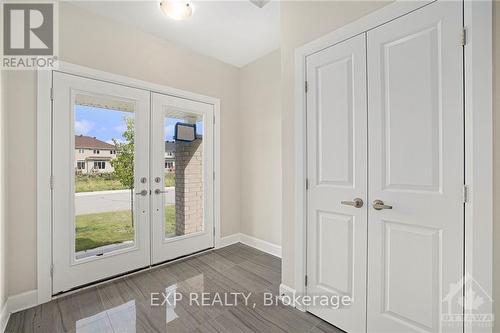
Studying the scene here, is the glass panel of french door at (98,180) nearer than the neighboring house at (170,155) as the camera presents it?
Yes

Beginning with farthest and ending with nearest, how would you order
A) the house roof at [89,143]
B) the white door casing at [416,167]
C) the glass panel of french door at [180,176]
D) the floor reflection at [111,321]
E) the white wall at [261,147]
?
the white wall at [261,147] → the glass panel of french door at [180,176] → the house roof at [89,143] → the floor reflection at [111,321] → the white door casing at [416,167]

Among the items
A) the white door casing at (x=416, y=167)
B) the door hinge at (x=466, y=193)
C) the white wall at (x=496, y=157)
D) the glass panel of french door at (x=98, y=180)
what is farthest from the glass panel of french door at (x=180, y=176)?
the white wall at (x=496, y=157)

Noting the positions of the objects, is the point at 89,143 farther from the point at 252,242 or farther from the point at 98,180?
the point at 252,242

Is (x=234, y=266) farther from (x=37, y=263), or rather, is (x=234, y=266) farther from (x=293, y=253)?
(x=37, y=263)

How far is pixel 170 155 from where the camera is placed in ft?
9.95

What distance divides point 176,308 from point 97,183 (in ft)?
5.02

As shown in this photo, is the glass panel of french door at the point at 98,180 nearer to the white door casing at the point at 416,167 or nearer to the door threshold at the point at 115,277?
the door threshold at the point at 115,277

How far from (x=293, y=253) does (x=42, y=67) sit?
289cm

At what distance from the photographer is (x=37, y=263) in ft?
6.88

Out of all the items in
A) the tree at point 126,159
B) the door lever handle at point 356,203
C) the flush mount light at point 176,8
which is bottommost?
the door lever handle at point 356,203

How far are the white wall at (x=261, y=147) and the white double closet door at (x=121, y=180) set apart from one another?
0.66 meters

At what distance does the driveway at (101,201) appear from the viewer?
238 cm

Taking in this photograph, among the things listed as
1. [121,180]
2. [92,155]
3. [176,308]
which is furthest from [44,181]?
[176,308]

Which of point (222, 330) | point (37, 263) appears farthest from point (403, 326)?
point (37, 263)
